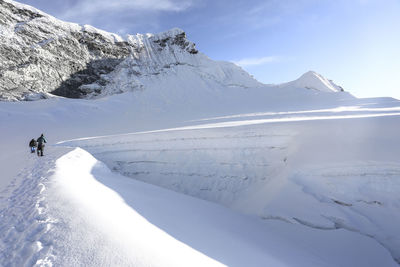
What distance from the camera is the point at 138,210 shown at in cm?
336

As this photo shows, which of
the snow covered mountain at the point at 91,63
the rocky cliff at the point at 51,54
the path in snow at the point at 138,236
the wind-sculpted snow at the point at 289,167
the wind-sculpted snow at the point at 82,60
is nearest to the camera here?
the path in snow at the point at 138,236

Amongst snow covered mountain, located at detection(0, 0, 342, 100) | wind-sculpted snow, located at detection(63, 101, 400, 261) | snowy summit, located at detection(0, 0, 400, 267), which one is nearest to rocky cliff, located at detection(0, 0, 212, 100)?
snow covered mountain, located at detection(0, 0, 342, 100)

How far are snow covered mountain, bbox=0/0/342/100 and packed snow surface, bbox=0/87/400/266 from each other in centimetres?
1759

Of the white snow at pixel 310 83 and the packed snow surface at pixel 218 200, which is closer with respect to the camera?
the packed snow surface at pixel 218 200

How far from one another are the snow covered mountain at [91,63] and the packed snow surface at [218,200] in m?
17.6

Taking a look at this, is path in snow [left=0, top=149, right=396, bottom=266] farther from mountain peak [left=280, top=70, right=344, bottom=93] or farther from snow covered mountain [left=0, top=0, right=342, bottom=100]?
mountain peak [left=280, top=70, right=344, bottom=93]

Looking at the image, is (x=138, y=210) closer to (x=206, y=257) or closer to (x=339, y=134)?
(x=206, y=257)

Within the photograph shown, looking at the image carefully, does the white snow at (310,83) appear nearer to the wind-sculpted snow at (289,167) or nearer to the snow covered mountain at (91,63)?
the snow covered mountain at (91,63)

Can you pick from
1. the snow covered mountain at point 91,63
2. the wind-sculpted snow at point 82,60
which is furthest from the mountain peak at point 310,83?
the wind-sculpted snow at point 82,60

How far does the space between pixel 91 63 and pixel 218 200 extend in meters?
31.9

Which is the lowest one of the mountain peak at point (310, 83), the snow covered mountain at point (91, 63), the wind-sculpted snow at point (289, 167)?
the wind-sculpted snow at point (289, 167)

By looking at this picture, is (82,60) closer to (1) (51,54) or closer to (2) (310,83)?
(1) (51,54)

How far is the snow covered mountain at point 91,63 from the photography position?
904 inches

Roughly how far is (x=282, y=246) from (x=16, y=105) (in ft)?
71.8
